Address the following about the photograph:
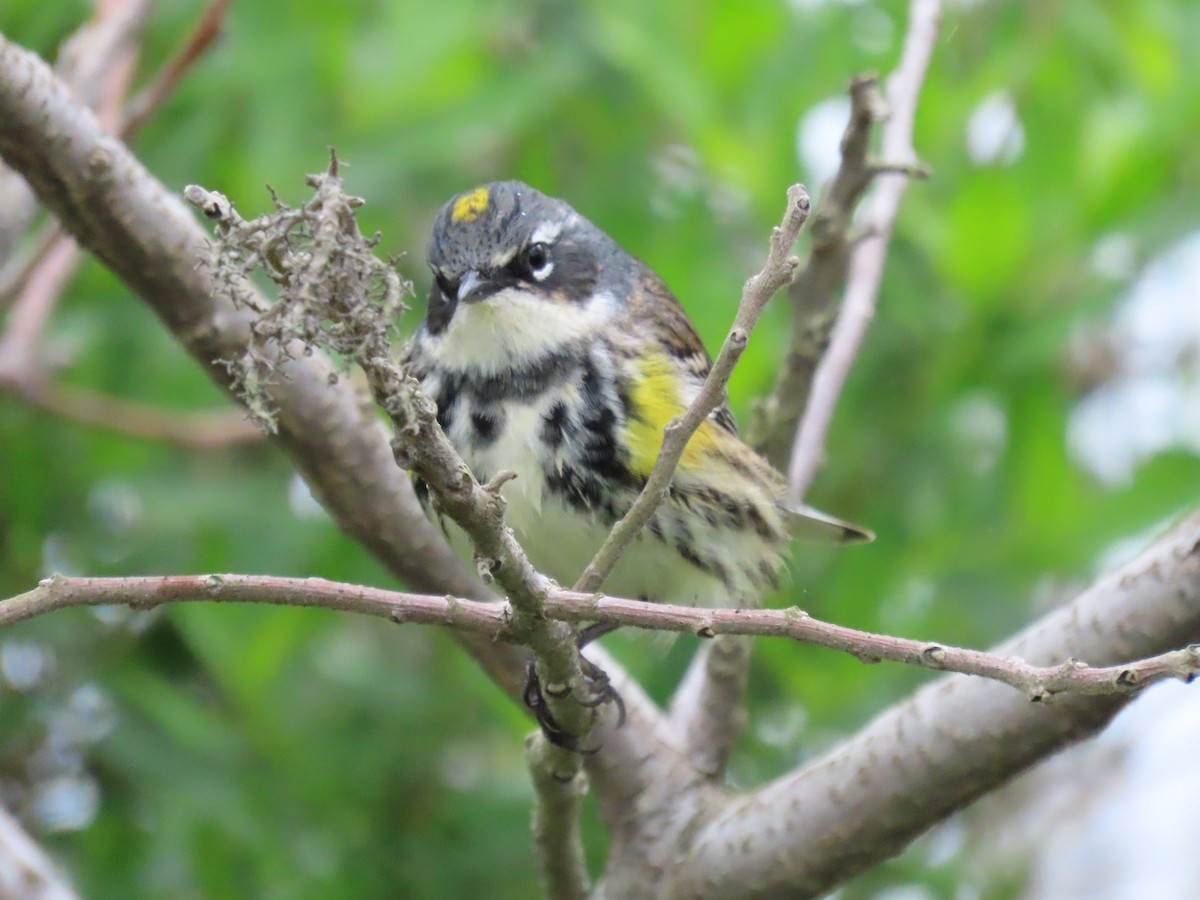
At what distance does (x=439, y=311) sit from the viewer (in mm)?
3031

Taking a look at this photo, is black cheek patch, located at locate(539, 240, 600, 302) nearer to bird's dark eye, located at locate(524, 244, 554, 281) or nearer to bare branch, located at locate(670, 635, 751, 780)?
bird's dark eye, located at locate(524, 244, 554, 281)

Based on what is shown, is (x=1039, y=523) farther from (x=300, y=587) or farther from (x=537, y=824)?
(x=300, y=587)

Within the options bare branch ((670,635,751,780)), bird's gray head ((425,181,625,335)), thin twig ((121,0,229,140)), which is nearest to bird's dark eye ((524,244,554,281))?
bird's gray head ((425,181,625,335))

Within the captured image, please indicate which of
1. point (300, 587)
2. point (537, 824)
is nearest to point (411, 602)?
point (300, 587)

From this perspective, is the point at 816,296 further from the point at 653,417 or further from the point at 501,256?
the point at 501,256

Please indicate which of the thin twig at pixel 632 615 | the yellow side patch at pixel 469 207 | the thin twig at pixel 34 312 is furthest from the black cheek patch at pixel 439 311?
the thin twig at pixel 632 615

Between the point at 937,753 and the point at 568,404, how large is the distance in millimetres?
931

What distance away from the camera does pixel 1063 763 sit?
227 inches

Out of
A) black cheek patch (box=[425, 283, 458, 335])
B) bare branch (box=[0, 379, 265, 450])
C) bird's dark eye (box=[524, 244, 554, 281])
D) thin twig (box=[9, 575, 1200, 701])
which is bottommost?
thin twig (box=[9, 575, 1200, 701])

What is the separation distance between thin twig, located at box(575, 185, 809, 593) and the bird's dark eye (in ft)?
3.87

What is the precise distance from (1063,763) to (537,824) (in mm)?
3580

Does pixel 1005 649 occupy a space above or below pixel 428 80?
below

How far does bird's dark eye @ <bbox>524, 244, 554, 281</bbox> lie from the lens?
9.95ft

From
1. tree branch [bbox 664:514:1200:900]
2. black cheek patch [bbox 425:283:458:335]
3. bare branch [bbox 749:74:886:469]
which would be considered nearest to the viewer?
tree branch [bbox 664:514:1200:900]
